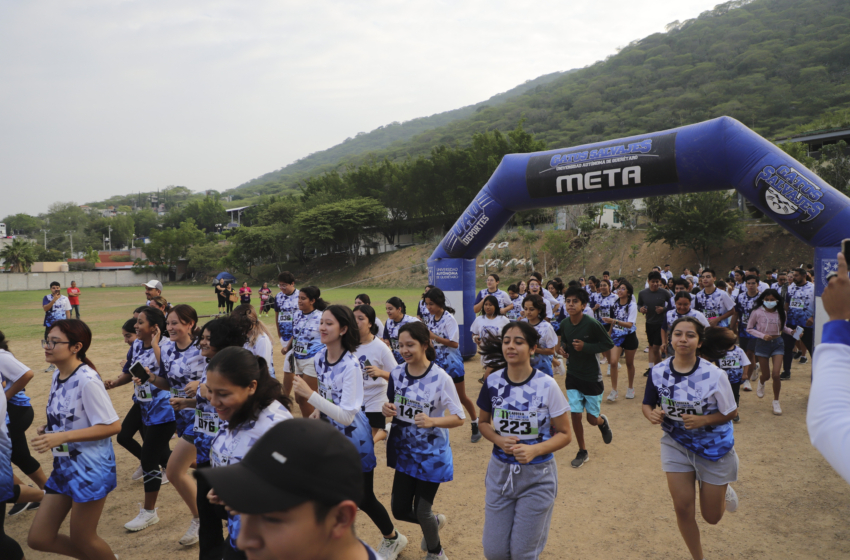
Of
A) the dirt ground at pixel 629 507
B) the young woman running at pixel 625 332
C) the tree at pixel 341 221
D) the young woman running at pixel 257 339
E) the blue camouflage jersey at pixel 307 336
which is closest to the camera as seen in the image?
the dirt ground at pixel 629 507

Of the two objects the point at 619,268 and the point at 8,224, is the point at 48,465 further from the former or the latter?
the point at 8,224

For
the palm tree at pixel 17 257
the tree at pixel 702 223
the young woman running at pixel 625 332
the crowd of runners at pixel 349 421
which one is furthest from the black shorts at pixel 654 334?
the palm tree at pixel 17 257

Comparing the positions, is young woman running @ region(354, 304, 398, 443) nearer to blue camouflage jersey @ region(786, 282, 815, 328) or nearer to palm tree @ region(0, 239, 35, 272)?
blue camouflage jersey @ region(786, 282, 815, 328)

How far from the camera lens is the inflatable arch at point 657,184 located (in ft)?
24.0

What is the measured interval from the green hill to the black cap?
2537 inches

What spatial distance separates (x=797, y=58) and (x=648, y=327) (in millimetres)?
98597

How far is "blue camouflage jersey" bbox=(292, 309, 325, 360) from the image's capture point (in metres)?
6.95

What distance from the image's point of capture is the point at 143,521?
463 cm

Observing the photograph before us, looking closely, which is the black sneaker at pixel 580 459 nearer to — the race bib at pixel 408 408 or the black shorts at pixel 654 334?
the race bib at pixel 408 408

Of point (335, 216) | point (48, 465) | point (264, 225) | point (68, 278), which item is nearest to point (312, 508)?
point (48, 465)

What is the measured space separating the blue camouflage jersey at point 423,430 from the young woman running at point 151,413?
7.00 ft

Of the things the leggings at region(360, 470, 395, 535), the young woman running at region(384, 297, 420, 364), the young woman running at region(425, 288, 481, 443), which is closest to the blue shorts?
the young woman running at region(425, 288, 481, 443)

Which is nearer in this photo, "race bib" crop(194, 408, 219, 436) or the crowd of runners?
the crowd of runners

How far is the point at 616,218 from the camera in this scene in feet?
137
